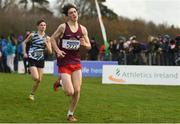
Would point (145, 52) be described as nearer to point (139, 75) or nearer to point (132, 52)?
point (132, 52)

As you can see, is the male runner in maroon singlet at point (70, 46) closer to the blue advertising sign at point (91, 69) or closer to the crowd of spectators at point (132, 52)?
the crowd of spectators at point (132, 52)

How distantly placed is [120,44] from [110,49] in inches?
25.7

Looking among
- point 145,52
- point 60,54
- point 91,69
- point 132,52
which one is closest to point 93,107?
point 60,54

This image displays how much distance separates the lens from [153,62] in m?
28.0

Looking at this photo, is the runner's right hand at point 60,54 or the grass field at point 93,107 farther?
the grass field at point 93,107

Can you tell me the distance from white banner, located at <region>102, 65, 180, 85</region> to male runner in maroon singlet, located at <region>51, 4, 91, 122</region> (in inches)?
444

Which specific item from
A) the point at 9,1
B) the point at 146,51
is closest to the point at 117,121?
the point at 146,51

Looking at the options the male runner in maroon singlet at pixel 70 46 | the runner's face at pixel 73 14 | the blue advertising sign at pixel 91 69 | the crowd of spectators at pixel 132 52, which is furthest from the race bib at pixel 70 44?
the blue advertising sign at pixel 91 69

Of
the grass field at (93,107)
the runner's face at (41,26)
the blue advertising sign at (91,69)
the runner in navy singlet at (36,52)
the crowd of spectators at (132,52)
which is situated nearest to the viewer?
the grass field at (93,107)

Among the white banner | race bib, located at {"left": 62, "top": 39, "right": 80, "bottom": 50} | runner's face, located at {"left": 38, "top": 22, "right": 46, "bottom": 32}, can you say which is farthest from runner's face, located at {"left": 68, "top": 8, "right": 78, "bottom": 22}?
the white banner

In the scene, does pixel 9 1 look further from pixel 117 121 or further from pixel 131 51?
pixel 117 121

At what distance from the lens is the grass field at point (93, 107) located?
10750 mm

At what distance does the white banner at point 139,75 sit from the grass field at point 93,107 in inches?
191

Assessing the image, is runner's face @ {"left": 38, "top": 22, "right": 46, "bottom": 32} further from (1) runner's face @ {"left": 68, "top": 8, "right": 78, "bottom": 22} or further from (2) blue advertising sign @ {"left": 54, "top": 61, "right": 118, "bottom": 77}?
(2) blue advertising sign @ {"left": 54, "top": 61, "right": 118, "bottom": 77}
